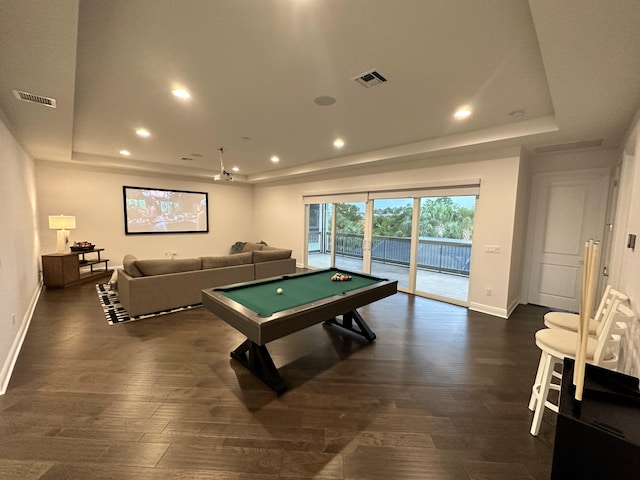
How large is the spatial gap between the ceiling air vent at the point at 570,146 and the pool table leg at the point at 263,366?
496 cm

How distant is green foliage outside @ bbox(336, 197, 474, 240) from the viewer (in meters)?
4.86

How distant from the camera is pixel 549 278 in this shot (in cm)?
463

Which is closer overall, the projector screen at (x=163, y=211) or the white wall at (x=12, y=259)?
the white wall at (x=12, y=259)

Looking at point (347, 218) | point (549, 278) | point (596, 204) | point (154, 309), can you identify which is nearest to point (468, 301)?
point (549, 278)

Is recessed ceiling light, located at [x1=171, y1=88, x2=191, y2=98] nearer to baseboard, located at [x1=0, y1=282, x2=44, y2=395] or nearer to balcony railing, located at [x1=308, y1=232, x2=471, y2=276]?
baseboard, located at [x1=0, y1=282, x2=44, y2=395]

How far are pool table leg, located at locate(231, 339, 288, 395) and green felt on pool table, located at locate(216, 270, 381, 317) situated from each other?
1.28 ft

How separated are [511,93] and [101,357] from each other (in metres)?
5.08

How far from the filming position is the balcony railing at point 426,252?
5.11 meters

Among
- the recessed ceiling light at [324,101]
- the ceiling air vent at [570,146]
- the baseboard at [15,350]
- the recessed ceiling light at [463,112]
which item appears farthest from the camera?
the ceiling air vent at [570,146]

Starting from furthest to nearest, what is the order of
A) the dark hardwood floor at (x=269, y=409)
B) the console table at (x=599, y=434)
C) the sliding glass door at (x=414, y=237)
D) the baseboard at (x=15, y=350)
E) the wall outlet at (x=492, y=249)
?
1. the sliding glass door at (x=414, y=237)
2. the wall outlet at (x=492, y=249)
3. the baseboard at (x=15, y=350)
4. the dark hardwood floor at (x=269, y=409)
5. the console table at (x=599, y=434)

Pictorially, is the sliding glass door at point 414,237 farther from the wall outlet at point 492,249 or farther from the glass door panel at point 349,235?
the wall outlet at point 492,249

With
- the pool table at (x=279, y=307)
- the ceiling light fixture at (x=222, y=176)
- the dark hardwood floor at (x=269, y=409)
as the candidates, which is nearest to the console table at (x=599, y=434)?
the dark hardwood floor at (x=269, y=409)

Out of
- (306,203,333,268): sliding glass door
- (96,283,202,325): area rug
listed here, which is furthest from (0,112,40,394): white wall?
(306,203,333,268): sliding glass door

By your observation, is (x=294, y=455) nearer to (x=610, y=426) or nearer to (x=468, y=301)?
(x=610, y=426)
